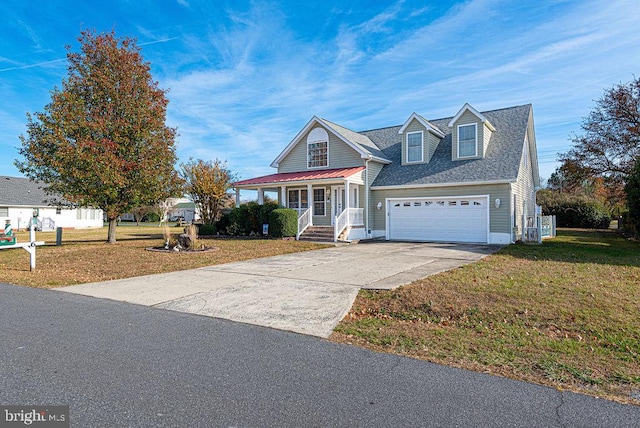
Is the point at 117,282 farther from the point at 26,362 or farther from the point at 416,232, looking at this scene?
the point at 416,232

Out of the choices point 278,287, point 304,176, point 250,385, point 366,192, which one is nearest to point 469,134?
point 366,192

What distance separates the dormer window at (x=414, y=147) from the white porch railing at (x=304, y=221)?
20.3ft

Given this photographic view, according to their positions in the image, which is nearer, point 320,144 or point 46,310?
point 46,310

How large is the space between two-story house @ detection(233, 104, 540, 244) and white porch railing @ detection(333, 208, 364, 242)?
5 centimetres

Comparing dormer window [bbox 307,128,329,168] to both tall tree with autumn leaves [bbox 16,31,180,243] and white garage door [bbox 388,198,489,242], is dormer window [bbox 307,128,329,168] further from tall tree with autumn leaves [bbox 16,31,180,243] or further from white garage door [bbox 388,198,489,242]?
tall tree with autumn leaves [bbox 16,31,180,243]

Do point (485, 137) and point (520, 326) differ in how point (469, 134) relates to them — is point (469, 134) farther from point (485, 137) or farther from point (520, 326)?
point (520, 326)

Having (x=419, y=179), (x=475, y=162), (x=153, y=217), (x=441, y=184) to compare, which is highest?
(x=475, y=162)

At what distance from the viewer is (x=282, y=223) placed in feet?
63.1

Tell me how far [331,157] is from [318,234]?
4.77 m

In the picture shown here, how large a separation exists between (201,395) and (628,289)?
779 centimetres

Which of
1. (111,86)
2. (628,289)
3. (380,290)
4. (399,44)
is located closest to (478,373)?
(380,290)

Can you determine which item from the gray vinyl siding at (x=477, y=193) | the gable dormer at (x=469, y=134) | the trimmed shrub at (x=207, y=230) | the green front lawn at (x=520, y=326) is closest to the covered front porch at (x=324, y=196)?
the gray vinyl siding at (x=477, y=193)

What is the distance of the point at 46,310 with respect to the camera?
245 inches

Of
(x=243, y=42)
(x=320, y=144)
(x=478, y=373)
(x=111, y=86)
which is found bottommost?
(x=478, y=373)
